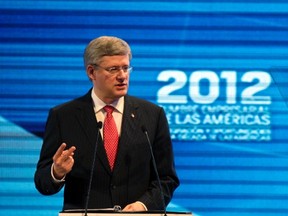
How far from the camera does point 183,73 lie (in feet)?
16.5

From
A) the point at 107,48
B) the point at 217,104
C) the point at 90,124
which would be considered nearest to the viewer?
the point at 107,48

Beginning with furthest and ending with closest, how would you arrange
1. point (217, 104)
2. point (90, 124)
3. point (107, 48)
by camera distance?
point (217, 104), point (90, 124), point (107, 48)

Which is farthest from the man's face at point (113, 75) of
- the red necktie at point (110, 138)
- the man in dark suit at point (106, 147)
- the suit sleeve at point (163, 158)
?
the suit sleeve at point (163, 158)

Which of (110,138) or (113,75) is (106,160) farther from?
(113,75)

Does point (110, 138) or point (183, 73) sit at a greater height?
point (183, 73)

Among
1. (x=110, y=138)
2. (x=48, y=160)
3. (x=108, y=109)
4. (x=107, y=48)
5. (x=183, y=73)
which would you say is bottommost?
(x=48, y=160)

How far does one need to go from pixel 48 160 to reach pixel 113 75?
502 mm

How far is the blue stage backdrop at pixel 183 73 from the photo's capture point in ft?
16.5

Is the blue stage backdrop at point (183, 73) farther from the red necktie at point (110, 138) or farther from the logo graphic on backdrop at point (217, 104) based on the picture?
the red necktie at point (110, 138)

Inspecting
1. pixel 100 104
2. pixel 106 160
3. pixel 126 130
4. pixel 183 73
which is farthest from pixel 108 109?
pixel 183 73

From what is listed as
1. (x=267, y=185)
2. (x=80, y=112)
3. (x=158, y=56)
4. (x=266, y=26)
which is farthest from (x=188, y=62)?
(x=80, y=112)

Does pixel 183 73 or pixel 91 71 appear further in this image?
pixel 183 73

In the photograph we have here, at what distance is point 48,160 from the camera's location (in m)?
3.61

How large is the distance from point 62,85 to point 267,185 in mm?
1499
